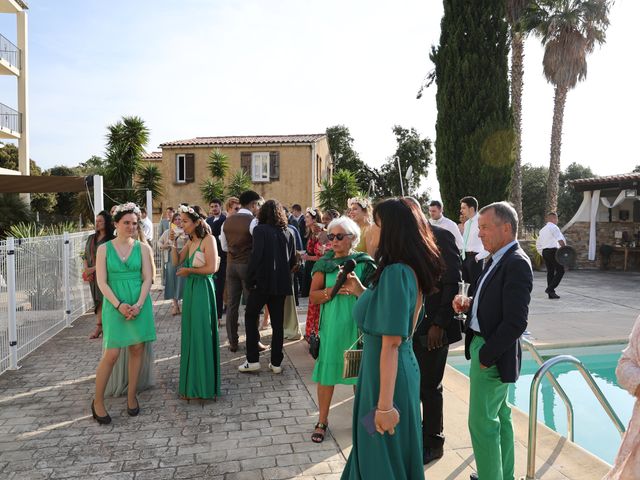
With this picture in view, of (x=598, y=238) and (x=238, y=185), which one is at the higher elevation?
(x=238, y=185)

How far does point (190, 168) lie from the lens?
Result: 2698cm

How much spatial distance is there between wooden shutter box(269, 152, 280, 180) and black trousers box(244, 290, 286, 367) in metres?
21.5

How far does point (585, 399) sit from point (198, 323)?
5.04m

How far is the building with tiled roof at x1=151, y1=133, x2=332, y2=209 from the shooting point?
26797 mm

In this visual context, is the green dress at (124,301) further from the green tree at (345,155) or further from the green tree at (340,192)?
the green tree at (345,155)

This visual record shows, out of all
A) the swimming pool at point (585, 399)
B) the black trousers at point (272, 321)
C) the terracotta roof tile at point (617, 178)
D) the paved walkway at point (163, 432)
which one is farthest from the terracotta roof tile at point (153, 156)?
the swimming pool at point (585, 399)

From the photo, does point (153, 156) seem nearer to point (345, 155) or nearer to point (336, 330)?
point (345, 155)

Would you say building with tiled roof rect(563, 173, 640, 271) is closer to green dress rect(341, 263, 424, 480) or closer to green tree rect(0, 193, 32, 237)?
green dress rect(341, 263, 424, 480)

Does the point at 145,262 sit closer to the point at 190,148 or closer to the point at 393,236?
the point at 393,236

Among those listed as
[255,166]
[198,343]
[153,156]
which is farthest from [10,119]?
[198,343]

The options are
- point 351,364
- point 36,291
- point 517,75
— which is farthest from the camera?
point 517,75

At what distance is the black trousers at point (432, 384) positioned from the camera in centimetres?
382

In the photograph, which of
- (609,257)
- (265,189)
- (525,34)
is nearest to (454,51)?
(525,34)

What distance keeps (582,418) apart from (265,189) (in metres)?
22.3
